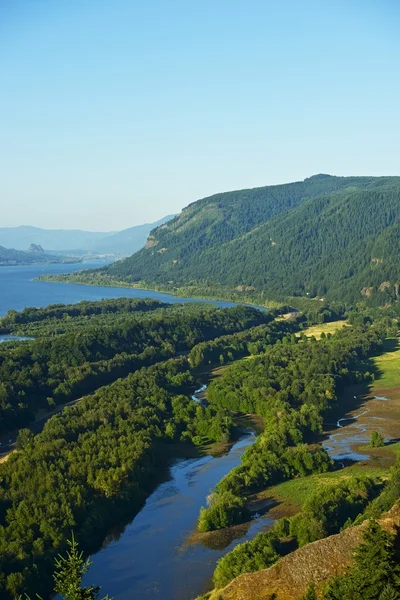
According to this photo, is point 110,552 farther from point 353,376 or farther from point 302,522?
point 353,376

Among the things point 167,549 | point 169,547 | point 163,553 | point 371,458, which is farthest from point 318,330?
point 163,553

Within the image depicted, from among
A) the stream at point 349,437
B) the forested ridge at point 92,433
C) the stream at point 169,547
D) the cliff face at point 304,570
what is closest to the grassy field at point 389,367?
the stream at point 349,437

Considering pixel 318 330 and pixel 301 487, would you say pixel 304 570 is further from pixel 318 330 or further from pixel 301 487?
pixel 318 330

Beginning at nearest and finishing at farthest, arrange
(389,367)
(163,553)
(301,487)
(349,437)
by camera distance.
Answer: (163,553), (301,487), (349,437), (389,367)

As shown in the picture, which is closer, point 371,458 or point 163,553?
point 163,553

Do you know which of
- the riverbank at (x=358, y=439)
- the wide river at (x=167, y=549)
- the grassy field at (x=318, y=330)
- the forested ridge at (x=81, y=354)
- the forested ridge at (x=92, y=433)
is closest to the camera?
the wide river at (x=167, y=549)

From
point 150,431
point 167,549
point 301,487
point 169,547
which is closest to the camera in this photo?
point 167,549

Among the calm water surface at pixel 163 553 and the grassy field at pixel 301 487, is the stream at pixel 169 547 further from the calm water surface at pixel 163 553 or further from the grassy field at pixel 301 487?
the grassy field at pixel 301 487

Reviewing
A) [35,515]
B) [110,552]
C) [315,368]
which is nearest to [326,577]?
[110,552]

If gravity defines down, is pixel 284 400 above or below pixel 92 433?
below
